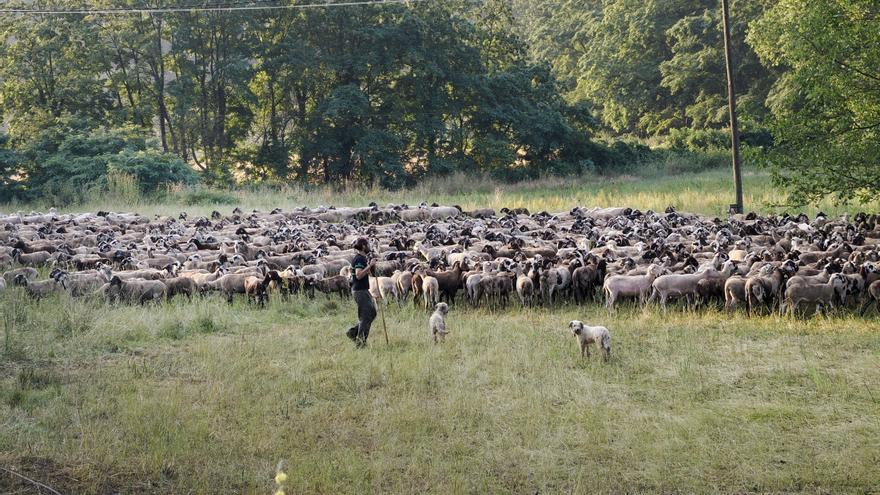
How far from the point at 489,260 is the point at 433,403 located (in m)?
8.64

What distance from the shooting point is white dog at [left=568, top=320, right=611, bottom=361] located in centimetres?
1250

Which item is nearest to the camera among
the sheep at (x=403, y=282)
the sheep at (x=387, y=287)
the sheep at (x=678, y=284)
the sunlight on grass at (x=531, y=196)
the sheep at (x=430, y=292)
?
the sheep at (x=678, y=284)

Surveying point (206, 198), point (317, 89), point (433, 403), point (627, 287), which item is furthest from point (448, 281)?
point (317, 89)

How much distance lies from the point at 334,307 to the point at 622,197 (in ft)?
72.0

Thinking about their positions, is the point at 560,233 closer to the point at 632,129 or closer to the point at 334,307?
the point at 334,307

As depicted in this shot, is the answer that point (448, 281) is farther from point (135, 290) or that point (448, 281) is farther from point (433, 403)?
point (433, 403)

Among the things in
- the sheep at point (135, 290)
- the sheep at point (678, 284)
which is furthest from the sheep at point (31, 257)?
the sheep at point (678, 284)

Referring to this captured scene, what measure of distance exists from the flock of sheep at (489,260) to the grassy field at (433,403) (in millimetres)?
873

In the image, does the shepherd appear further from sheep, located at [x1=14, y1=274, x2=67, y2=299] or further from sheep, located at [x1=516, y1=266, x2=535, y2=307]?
sheep, located at [x1=14, y1=274, x2=67, y2=299]

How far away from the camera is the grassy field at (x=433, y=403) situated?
8969 mm

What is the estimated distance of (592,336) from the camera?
12.6 metres

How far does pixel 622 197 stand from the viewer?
1453 inches

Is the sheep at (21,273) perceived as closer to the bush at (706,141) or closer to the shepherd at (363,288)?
the shepherd at (363,288)

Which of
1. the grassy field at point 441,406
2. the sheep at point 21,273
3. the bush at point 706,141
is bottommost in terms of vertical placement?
the grassy field at point 441,406
